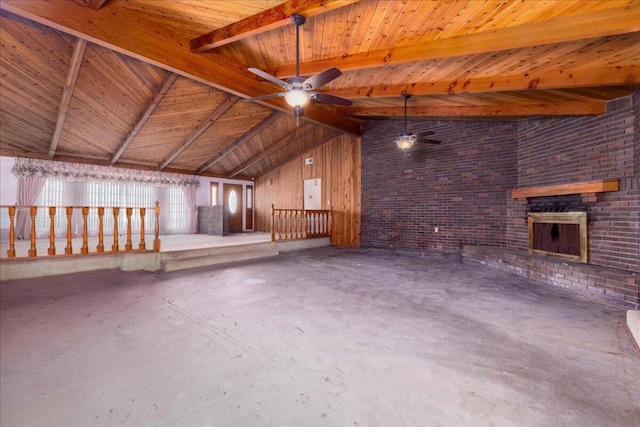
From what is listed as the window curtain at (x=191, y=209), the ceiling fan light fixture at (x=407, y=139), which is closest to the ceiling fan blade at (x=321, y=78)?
the ceiling fan light fixture at (x=407, y=139)

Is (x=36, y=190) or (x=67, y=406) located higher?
(x=36, y=190)

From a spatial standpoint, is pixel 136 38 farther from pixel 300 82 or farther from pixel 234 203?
pixel 234 203

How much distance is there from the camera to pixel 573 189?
398 cm

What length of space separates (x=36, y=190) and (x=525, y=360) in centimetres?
1017

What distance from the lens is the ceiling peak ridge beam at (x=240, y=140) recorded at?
6966 millimetres

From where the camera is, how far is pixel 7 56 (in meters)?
3.84

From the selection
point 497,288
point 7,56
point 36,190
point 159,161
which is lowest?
point 497,288

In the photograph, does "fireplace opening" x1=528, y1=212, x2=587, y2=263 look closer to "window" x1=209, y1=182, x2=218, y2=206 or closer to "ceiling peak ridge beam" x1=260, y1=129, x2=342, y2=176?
"ceiling peak ridge beam" x1=260, y1=129, x2=342, y2=176

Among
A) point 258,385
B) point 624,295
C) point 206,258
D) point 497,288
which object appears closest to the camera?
point 258,385

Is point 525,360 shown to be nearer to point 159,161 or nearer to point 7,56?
point 7,56

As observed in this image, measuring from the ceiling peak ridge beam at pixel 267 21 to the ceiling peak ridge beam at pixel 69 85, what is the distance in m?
1.54

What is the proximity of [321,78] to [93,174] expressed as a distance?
798 cm

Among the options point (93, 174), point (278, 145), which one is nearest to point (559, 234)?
point (278, 145)

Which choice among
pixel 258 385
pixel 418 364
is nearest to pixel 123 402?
pixel 258 385
